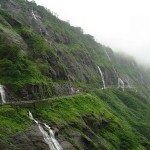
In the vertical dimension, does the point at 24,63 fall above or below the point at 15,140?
above

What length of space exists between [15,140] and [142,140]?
72.9 metres

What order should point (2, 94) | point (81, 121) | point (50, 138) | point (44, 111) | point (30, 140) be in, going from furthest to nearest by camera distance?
1. point (81, 121)
2. point (2, 94)
3. point (44, 111)
4. point (50, 138)
5. point (30, 140)

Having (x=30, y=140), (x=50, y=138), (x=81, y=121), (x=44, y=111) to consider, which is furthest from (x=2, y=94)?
(x=81, y=121)

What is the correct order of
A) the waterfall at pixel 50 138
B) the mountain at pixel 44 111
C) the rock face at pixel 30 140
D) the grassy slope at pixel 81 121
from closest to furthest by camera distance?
the rock face at pixel 30 140 < the mountain at pixel 44 111 < the waterfall at pixel 50 138 < the grassy slope at pixel 81 121

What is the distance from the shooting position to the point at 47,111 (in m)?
110

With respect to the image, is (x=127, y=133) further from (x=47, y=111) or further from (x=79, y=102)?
(x=47, y=111)

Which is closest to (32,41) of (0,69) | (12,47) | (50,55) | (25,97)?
(50,55)

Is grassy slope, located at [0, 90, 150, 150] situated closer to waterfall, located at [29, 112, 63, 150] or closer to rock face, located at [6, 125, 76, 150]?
rock face, located at [6, 125, 76, 150]

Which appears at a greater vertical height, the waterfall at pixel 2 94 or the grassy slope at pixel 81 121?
the waterfall at pixel 2 94

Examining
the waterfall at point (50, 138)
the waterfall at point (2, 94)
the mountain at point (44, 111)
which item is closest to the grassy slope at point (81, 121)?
the mountain at point (44, 111)

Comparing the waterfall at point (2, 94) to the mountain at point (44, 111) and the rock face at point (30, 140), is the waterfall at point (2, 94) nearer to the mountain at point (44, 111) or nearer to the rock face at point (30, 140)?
the mountain at point (44, 111)

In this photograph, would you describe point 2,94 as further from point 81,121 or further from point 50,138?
point 81,121

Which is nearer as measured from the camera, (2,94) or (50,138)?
(50,138)

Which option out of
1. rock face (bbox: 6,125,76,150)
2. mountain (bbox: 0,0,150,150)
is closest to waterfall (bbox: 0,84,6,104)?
mountain (bbox: 0,0,150,150)
